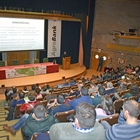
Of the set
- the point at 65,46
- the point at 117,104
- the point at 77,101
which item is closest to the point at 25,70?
the point at 65,46

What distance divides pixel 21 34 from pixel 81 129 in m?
9.88

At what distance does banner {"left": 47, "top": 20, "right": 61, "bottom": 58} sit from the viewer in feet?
40.5

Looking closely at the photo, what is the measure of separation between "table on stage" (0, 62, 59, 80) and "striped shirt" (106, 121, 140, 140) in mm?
8133

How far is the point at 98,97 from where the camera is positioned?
4.22 m

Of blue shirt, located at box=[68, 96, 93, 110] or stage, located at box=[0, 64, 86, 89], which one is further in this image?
stage, located at box=[0, 64, 86, 89]

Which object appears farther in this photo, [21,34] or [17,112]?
[21,34]

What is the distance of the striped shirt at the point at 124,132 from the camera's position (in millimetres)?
1994

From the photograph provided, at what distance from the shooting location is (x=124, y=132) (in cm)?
200

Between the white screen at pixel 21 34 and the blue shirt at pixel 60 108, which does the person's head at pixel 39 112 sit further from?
the white screen at pixel 21 34

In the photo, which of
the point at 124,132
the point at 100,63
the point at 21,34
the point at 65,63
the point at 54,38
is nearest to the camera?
the point at 124,132

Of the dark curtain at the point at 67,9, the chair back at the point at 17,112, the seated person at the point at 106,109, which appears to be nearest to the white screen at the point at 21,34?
the dark curtain at the point at 67,9

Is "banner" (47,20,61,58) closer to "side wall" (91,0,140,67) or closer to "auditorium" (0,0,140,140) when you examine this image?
"auditorium" (0,0,140,140)

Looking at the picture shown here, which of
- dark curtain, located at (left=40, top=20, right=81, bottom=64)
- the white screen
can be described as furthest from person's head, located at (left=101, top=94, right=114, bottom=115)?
dark curtain, located at (left=40, top=20, right=81, bottom=64)

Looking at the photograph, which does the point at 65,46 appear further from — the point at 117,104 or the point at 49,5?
the point at 117,104
